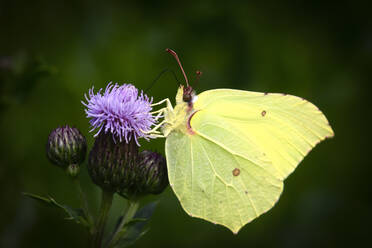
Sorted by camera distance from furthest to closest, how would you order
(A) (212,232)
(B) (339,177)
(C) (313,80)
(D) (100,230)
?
(C) (313,80)
(B) (339,177)
(A) (212,232)
(D) (100,230)

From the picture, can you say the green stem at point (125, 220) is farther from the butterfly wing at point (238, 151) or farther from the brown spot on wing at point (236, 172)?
the brown spot on wing at point (236, 172)

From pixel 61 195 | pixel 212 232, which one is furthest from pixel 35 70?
pixel 212 232

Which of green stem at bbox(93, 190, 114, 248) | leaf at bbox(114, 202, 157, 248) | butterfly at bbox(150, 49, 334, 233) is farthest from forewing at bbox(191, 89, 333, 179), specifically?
green stem at bbox(93, 190, 114, 248)

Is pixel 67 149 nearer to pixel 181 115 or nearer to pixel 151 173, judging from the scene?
pixel 151 173

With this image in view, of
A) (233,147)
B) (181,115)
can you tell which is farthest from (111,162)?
(233,147)

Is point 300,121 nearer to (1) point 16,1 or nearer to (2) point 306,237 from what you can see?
(2) point 306,237

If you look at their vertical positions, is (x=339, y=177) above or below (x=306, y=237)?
above

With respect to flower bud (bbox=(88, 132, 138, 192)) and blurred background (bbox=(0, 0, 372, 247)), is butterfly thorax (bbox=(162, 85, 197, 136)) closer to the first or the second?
flower bud (bbox=(88, 132, 138, 192))

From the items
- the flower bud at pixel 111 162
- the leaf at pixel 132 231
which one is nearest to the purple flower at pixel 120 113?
the flower bud at pixel 111 162
